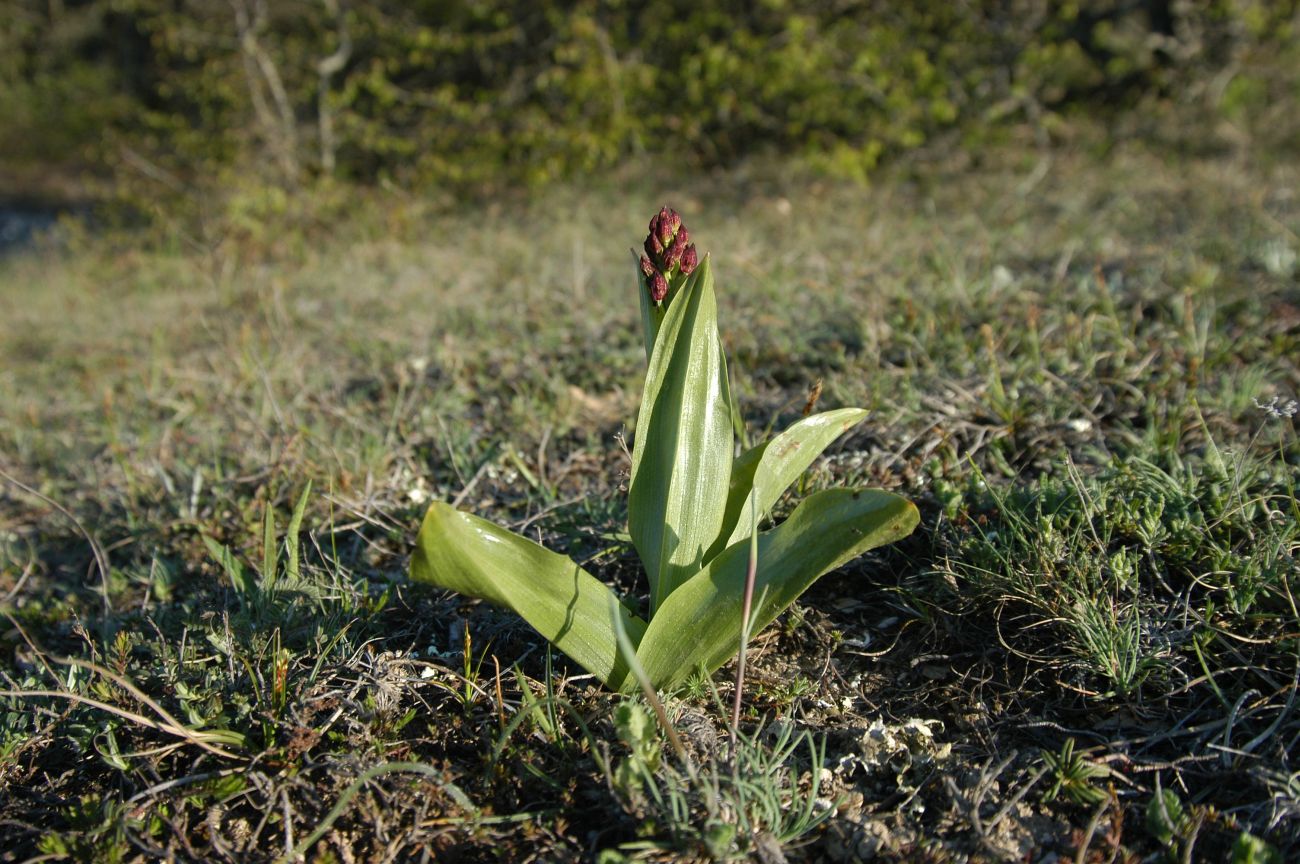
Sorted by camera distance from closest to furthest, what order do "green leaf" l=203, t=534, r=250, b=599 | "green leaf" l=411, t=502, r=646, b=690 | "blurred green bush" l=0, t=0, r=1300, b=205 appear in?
"green leaf" l=411, t=502, r=646, b=690 → "green leaf" l=203, t=534, r=250, b=599 → "blurred green bush" l=0, t=0, r=1300, b=205

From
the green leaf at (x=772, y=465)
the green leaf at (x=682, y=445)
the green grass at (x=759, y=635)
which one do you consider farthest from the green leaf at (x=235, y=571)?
the green leaf at (x=772, y=465)

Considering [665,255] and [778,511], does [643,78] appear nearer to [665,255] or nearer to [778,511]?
[778,511]

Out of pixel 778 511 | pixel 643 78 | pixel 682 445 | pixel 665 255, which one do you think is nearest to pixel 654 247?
pixel 665 255

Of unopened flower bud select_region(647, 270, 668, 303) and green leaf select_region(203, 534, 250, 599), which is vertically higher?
unopened flower bud select_region(647, 270, 668, 303)

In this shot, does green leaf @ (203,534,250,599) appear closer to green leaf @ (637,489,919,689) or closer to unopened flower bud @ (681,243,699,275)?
green leaf @ (637,489,919,689)

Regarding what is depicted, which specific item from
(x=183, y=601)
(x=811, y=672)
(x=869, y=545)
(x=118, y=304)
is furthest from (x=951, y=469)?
(x=118, y=304)

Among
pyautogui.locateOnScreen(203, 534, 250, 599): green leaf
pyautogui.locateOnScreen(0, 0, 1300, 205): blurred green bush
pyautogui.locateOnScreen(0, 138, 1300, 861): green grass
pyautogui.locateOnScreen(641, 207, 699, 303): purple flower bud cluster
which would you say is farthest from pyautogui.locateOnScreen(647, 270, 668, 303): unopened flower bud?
pyautogui.locateOnScreen(0, 0, 1300, 205): blurred green bush

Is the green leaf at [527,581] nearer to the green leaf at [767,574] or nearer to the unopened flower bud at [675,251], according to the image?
the green leaf at [767,574]

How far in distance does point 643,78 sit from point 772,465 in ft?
17.5

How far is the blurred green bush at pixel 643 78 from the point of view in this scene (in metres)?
6.06

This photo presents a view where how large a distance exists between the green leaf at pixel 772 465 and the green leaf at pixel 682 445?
0.06 metres

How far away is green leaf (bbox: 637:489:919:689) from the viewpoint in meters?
1.45

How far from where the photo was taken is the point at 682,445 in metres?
1.58

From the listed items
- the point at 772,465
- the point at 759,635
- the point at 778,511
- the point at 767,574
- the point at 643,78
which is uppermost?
the point at 643,78
